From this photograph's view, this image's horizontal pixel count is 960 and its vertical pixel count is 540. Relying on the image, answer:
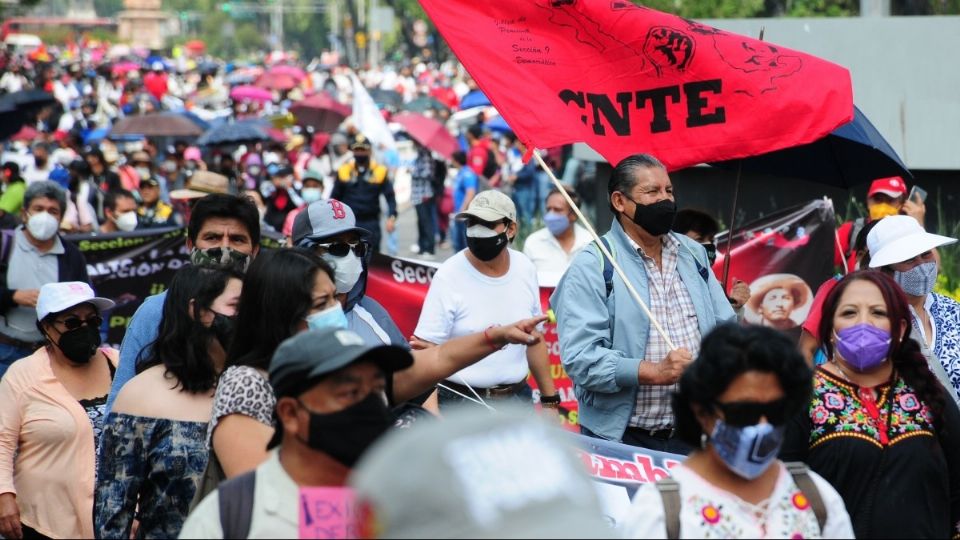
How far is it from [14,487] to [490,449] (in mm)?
4109

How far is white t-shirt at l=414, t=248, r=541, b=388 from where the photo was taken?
7809 mm

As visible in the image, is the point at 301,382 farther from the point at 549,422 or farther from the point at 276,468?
the point at 549,422

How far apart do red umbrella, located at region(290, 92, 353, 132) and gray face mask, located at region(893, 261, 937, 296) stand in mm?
23945

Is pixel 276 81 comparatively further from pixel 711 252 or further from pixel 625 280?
pixel 625 280

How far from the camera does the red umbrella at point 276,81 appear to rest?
43.8 metres

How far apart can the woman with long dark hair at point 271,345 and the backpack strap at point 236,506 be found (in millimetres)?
637

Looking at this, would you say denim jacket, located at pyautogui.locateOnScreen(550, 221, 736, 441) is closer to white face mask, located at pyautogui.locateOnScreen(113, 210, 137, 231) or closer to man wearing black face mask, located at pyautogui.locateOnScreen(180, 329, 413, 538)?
man wearing black face mask, located at pyautogui.locateOnScreen(180, 329, 413, 538)

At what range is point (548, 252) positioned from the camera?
37.0ft

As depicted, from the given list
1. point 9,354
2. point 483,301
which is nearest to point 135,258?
point 9,354

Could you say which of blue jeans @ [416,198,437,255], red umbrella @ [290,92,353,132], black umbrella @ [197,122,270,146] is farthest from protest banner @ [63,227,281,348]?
red umbrella @ [290,92,353,132]

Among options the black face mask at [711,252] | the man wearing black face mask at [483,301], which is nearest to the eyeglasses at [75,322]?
the man wearing black face mask at [483,301]

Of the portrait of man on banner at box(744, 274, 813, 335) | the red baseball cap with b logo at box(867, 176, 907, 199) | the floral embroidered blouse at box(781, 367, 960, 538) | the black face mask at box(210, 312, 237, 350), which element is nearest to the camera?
the floral embroidered blouse at box(781, 367, 960, 538)

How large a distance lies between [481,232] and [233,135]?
1711 cm

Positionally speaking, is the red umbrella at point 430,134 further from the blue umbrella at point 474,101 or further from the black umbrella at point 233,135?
the blue umbrella at point 474,101
